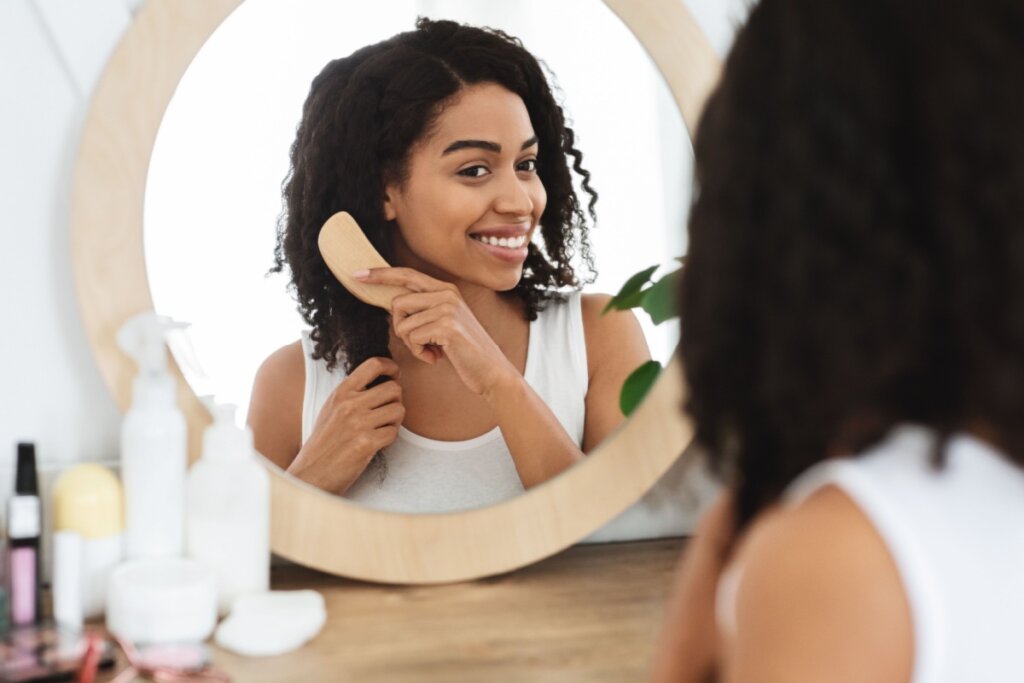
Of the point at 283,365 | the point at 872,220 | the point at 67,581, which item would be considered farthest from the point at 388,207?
the point at 872,220

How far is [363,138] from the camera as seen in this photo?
0.86 m

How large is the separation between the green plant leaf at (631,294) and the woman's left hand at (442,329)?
0.11m

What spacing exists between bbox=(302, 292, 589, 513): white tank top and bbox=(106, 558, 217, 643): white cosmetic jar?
156 millimetres

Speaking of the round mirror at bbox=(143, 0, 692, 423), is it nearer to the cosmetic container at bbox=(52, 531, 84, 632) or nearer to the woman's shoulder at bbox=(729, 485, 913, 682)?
the cosmetic container at bbox=(52, 531, 84, 632)

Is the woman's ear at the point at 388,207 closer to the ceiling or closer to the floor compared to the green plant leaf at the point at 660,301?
closer to the ceiling

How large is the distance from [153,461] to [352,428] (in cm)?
16

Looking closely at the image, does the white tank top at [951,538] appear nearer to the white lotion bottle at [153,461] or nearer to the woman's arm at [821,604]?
the woman's arm at [821,604]

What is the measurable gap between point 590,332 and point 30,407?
46 centimetres

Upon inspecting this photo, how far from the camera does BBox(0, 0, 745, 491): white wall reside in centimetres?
85

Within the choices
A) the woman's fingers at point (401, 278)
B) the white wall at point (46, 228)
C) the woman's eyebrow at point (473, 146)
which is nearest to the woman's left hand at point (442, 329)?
the woman's fingers at point (401, 278)

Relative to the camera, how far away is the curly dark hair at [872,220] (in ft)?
1.35

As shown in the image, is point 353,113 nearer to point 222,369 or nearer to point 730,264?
point 222,369

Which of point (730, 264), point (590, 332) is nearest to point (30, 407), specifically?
point (590, 332)

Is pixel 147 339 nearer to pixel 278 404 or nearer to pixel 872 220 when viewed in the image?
pixel 278 404
